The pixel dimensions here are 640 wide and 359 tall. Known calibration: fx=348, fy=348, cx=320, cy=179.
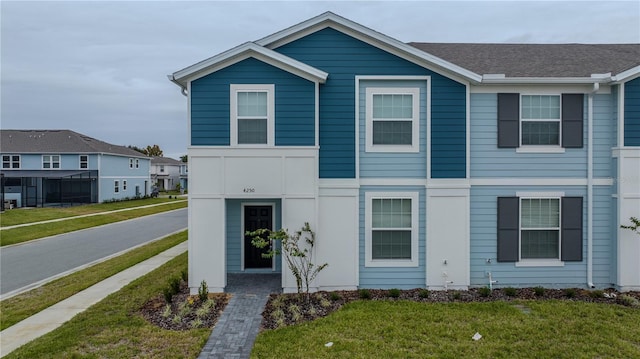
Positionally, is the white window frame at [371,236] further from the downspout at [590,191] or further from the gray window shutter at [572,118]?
the downspout at [590,191]

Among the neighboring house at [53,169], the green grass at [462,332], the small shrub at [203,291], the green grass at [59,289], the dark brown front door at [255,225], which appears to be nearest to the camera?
the green grass at [462,332]

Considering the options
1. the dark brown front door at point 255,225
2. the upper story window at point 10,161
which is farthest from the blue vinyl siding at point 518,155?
the upper story window at point 10,161

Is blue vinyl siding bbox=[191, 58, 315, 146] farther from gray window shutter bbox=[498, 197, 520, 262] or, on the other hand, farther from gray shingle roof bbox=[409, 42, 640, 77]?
gray window shutter bbox=[498, 197, 520, 262]

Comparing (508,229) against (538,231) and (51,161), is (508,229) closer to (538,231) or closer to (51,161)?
(538,231)

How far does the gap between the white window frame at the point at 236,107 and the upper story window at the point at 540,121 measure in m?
6.01

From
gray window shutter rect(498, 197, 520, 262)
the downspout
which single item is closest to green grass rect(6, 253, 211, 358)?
gray window shutter rect(498, 197, 520, 262)

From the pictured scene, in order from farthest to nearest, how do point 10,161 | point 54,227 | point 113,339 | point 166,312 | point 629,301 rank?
point 10,161
point 54,227
point 629,301
point 166,312
point 113,339

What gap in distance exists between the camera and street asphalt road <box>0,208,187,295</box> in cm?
1184

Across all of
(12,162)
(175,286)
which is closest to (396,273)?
(175,286)

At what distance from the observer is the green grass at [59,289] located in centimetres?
825

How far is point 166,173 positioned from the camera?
65688 mm

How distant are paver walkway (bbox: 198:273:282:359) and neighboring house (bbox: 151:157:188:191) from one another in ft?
196

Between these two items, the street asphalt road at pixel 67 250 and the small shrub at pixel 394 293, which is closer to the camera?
the small shrub at pixel 394 293

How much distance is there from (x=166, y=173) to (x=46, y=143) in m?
29.0
